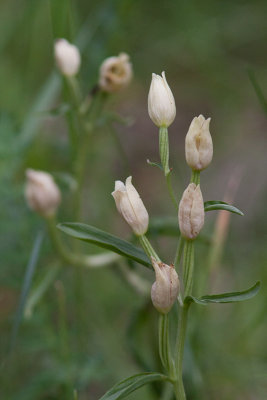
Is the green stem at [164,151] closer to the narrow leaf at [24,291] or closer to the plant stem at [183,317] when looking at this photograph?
the plant stem at [183,317]

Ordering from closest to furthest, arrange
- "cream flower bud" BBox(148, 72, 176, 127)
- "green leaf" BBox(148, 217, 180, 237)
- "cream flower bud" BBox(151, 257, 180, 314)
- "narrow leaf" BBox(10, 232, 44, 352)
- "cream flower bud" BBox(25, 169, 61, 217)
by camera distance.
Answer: "cream flower bud" BBox(151, 257, 180, 314) → "cream flower bud" BBox(148, 72, 176, 127) → "narrow leaf" BBox(10, 232, 44, 352) → "cream flower bud" BBox(25, 169, 61, 217) → "green leaf" BBox(148, 217, 180, 237)

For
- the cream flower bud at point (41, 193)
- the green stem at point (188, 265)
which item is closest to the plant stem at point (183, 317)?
the green stem at point (188, 265)

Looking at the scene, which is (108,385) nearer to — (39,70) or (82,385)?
(82,385)

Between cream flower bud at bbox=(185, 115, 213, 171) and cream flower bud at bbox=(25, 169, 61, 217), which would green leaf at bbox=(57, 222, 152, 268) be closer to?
cream flower bud at bbox=(185, 115, 213, 171)

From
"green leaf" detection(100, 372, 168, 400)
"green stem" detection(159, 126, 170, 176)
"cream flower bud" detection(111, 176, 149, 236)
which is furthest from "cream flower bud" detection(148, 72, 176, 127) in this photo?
"green leaf" detection(100, 372, 168, 400)

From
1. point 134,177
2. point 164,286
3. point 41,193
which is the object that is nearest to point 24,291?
point 41,193

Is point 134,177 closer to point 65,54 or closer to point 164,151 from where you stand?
point 65,54
